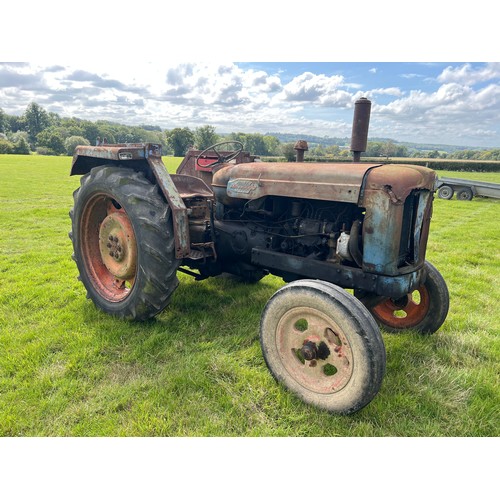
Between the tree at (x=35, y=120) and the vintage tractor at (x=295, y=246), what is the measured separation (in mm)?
65827

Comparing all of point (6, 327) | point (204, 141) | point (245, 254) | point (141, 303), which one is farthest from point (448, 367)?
point (204, 141)

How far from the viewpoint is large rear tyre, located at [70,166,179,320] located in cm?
309

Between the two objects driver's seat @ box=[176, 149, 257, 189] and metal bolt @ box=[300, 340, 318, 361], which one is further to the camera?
driver's seat @ box=[176, 149, 257, 189]

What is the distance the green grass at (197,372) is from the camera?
227 centimetres

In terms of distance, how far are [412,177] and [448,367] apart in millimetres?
1496

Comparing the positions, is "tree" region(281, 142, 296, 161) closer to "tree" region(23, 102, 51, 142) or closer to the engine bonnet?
the engine bonnet

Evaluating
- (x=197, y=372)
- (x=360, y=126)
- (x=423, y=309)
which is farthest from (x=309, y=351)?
(x=360, y=126)

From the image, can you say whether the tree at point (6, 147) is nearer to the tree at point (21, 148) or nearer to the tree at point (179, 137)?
the tree at point (21, 148)

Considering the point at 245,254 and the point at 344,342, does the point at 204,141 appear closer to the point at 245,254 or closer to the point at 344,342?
the point at 245,254

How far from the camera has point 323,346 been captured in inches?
94.6

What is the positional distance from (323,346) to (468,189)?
14821 millimetres

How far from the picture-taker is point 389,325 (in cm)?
347

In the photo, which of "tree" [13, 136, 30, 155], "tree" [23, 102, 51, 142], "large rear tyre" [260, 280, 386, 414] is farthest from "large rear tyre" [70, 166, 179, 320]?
"tree" [23, 102, 51, 142]

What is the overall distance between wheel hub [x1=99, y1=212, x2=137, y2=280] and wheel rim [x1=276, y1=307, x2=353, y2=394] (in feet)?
5.42
